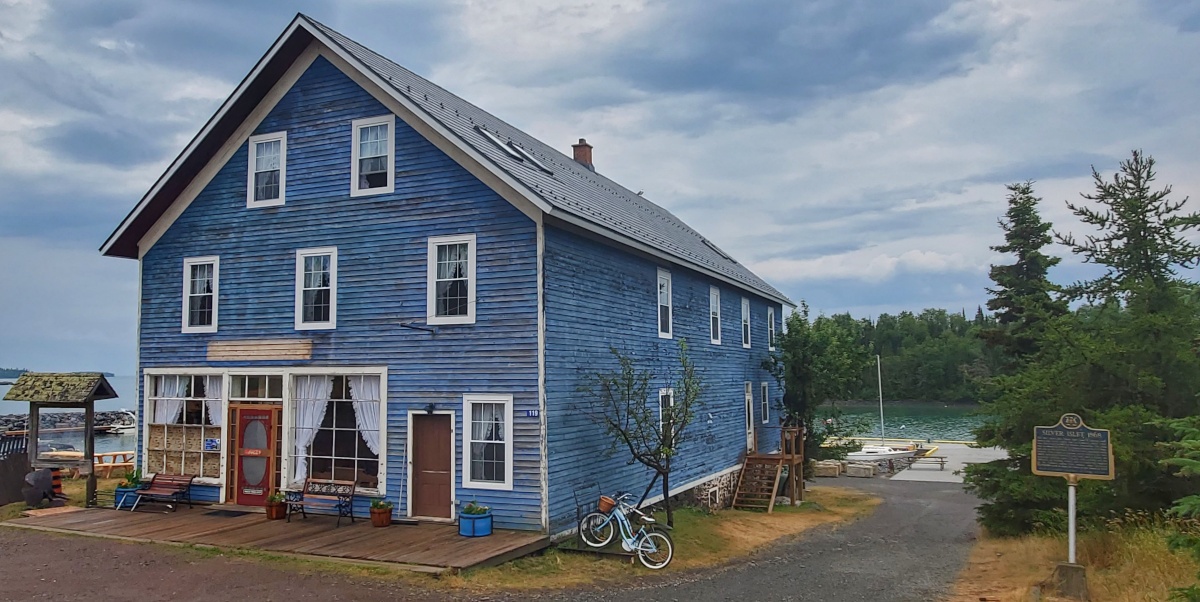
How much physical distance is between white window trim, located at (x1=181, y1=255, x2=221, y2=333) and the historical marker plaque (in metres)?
15.3

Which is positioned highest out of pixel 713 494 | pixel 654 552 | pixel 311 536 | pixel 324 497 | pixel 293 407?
pixel 293 407

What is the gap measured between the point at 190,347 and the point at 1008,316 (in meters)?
31.5

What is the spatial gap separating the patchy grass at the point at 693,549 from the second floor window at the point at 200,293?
907cm

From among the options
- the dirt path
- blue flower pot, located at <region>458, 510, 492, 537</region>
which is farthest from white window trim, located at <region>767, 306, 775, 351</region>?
blue flower pot, located at <region>458, 510, 492, 537</region>

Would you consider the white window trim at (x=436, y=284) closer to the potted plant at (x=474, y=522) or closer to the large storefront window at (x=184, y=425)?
the potted plant at (x=474, y=522)

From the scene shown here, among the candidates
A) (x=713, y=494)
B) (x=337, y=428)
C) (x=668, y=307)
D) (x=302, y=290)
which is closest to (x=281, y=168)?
(x=302, y=290)

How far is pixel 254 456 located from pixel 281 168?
230 inches

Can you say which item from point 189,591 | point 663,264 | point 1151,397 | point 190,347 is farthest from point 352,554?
point 1151,397

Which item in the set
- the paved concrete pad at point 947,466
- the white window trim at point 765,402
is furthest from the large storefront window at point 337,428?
the paved concrete pad at point 947,466

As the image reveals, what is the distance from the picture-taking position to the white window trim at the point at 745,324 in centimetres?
2617

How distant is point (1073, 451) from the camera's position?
38.7 feet

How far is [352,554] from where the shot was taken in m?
12.7

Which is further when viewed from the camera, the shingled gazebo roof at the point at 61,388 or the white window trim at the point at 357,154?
the shingled gazebo roof at the point at 61,388

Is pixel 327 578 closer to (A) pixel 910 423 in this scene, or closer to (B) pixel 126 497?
(B) pixel 126 497
